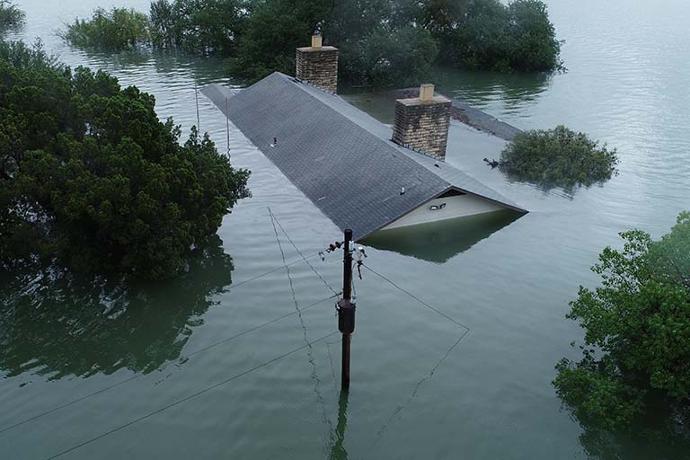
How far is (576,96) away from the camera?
39906 mm

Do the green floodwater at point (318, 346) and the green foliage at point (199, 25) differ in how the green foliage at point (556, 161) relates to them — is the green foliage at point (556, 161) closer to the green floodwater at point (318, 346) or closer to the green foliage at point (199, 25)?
the green floodwater at point (318, 346)

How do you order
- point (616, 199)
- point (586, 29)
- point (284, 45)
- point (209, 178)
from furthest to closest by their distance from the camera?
point (586, 29) → point (284, 45) → point (616, 199) → point (209, 178)

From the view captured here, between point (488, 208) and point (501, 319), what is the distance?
5425mm

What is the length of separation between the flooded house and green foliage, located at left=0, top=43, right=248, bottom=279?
430cm

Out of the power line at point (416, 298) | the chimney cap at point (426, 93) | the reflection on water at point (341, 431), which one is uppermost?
the chimney cap at point (426, 93)

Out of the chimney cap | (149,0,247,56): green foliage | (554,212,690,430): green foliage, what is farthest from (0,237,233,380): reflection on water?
(149,0,247,56): green foliage

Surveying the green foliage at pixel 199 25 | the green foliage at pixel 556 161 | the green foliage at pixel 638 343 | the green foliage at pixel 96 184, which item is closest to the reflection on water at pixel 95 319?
the green foliage at pixel 96 184

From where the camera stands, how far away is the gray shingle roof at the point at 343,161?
2033 centimetres

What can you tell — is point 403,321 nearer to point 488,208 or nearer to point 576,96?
point 488,208

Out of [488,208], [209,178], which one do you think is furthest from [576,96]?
[209,178]

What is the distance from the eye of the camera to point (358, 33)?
45.5 meters

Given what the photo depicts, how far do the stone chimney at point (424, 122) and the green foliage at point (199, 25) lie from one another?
30777mm

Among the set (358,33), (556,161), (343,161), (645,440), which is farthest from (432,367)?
(358,33)

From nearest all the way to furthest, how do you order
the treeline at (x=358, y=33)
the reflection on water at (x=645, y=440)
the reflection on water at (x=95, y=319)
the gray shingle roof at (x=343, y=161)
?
the reflection on water at (x=645, y=440)
the reflection on water at (x=95, y=319)
the gray shingle roof at (x=343, y=161)
the treeline at (x=358, y=33)
